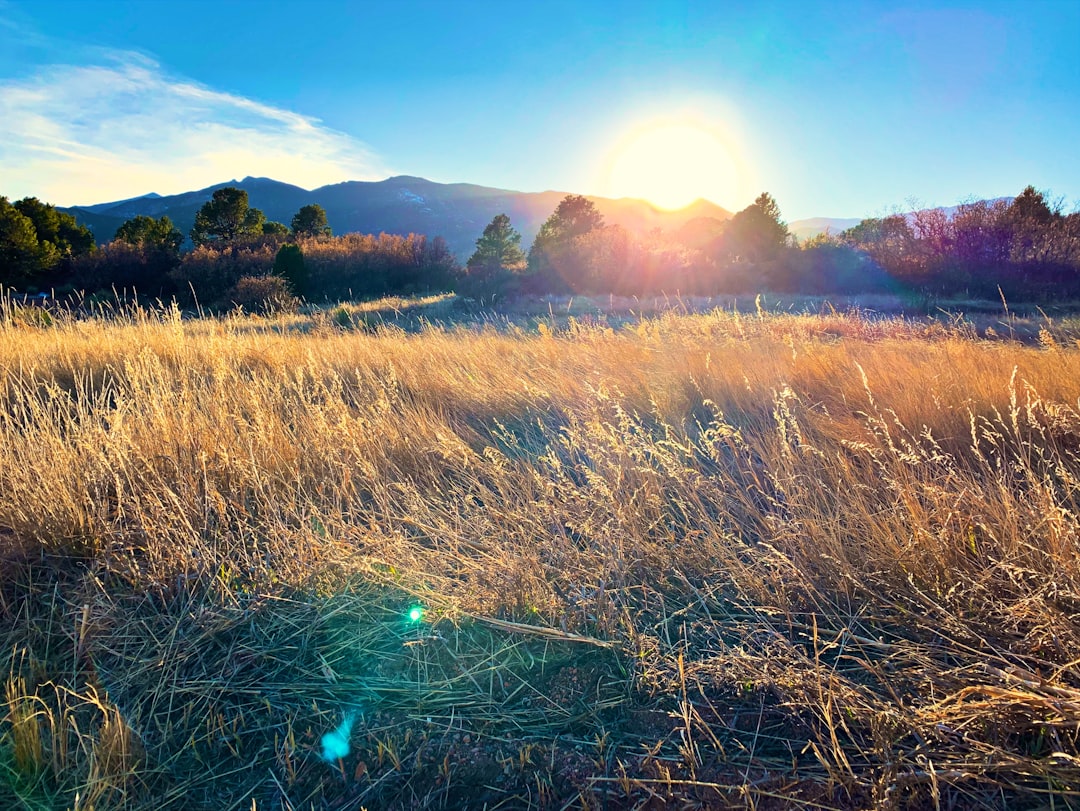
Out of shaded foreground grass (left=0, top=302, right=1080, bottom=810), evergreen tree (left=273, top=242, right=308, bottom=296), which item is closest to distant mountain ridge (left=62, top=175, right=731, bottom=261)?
evergreen tree (left=273, top=242, right=308, bottom=296)

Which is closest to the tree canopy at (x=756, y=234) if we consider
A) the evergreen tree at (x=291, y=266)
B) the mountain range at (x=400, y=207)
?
the evergreen tree at (x=291, y=266)

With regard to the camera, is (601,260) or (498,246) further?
(498,246)

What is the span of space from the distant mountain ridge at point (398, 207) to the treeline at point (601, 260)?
70363 millimetres

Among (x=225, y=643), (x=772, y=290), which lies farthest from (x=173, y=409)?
(x=772, y=290)

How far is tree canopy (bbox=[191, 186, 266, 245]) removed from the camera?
1538 inches

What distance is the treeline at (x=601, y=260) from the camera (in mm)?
21875

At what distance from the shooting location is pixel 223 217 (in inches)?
1554

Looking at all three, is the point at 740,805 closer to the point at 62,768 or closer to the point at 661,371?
the point at 62,768

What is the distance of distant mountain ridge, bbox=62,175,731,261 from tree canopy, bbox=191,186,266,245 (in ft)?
212

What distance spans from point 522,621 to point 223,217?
46.1 metres

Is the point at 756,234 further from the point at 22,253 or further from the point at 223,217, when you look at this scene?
the point at 22,253

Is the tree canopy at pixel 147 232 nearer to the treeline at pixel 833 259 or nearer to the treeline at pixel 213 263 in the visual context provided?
the treeline at pixel 213 263

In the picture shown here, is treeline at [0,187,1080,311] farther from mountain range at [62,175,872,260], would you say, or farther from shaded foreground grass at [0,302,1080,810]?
mountain range at [62,175,872,260]

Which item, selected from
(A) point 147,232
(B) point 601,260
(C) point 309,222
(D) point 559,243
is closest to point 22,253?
(A) point 147,232
